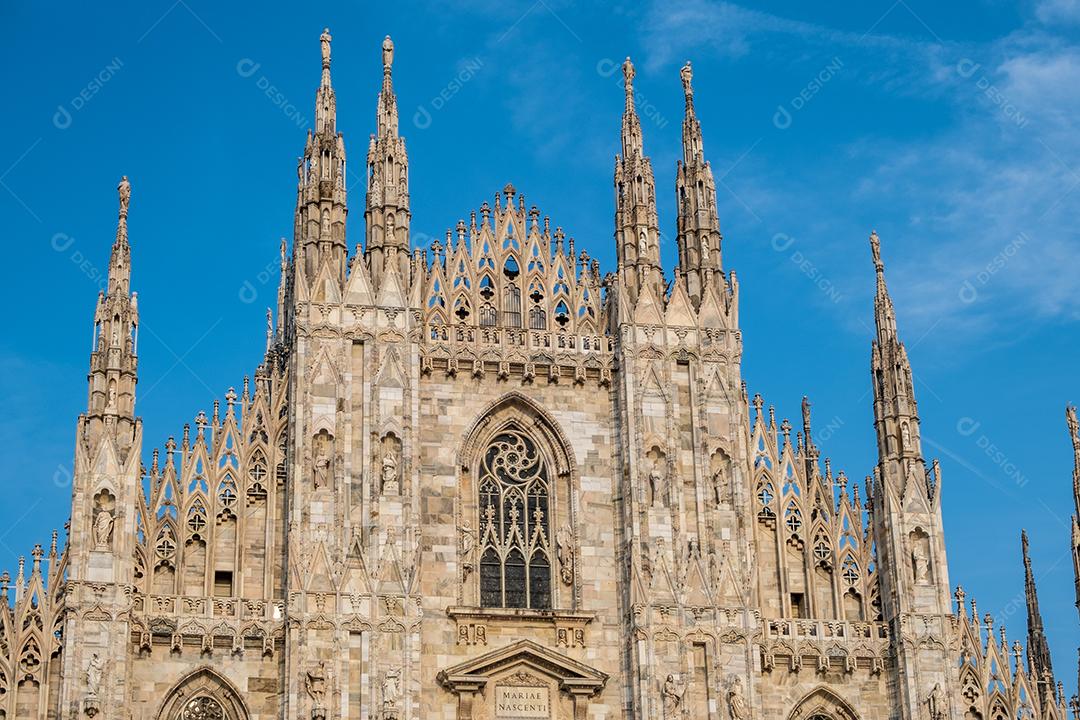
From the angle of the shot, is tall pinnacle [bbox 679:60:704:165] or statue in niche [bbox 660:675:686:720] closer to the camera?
statue in niche [bbox 660:675:686:720]

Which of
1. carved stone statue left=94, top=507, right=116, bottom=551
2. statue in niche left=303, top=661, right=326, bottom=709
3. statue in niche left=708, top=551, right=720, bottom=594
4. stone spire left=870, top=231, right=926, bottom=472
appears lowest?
statue in niche left=303, top=661, right=326, bottom=709

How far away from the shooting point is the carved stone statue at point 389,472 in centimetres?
→ 3344

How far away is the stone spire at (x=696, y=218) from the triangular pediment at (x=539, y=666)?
8.04 meters

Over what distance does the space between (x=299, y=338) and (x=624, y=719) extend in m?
9.65

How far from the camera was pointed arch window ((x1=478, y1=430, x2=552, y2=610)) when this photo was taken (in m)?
34.3

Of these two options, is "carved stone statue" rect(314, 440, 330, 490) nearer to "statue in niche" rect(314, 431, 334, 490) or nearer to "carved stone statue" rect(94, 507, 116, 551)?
"statue in niche" rect(314, 431, 334, 490)

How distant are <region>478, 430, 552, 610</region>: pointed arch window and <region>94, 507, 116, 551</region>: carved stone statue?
715cm

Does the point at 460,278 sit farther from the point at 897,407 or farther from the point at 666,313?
the point at 897,407

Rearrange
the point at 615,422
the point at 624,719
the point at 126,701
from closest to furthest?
the point at 126,701
the point at 624,719
the point at 615,422

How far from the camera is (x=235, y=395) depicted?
3434cm

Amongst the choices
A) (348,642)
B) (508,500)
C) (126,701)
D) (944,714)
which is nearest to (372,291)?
(508,500)

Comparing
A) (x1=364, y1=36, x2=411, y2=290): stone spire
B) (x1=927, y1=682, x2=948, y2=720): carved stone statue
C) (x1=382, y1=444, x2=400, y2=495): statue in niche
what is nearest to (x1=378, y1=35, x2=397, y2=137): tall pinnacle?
(x1=364, y1=36, x2=411, y2=290): stone spire

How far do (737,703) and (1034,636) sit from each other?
8.41m

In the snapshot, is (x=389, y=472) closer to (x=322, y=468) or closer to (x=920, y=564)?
(x=322, y=468)
